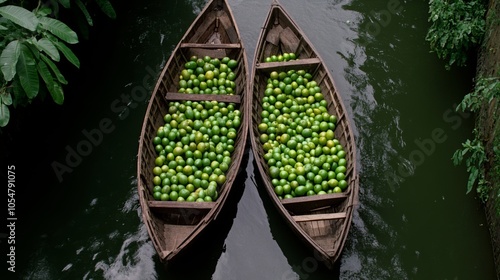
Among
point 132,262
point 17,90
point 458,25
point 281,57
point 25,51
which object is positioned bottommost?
point 132,262

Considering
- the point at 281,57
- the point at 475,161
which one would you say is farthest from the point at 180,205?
the point at 475,161

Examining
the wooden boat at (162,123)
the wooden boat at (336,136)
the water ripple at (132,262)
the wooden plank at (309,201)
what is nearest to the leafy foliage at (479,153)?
the wooden boat at (336,136)

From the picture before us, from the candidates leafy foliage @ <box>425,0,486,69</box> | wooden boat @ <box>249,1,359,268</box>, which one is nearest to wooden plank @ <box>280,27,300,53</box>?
wooden boat @ <box>249,1,359,268</box>

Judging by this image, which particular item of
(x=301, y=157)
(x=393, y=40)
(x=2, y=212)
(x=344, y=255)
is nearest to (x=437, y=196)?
(x=344, y=255)

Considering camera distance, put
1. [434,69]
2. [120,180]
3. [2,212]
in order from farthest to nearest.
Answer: [434,69]
[120,180]
[2,212]

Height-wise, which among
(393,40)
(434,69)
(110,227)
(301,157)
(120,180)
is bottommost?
(110,227)

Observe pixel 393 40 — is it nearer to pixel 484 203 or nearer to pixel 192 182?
pixel 484 203

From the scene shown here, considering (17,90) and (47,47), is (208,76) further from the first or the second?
(17,90)
